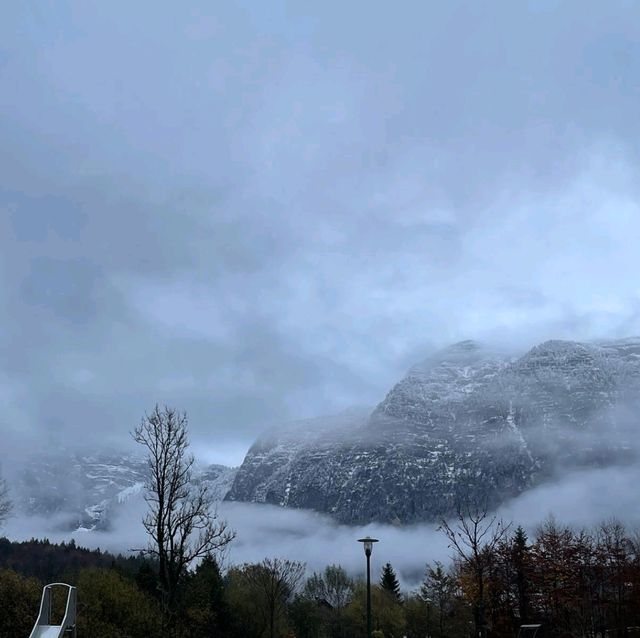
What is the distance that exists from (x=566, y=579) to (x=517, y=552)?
15.6 feet

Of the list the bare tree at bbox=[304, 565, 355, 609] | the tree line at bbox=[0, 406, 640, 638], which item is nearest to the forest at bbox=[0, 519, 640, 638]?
the tree line at bbox=[0, 406, 640, 638]

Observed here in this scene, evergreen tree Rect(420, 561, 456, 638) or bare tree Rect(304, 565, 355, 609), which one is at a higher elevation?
bare tree Rect(304, 565, 355, 609)

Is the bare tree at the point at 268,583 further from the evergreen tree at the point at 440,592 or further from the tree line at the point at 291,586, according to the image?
the evergreen tree at the point at 440,592

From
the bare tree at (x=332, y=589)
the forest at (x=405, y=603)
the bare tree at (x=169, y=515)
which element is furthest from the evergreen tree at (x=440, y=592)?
the bare tree at (x=169, y=515)

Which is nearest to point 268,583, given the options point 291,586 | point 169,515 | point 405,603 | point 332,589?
point 291,586

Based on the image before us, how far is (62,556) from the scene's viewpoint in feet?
520

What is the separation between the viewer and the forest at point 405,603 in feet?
118

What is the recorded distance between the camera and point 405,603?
5167 inches

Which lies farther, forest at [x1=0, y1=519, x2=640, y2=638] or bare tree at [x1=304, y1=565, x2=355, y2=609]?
bare tree at [x1=304, y1=565, x2=355, y2=609]

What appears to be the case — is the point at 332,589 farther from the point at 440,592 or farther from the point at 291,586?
the point at 440,592

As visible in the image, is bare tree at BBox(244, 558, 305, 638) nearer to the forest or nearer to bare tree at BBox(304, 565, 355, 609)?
the forest

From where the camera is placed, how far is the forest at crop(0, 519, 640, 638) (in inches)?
1414

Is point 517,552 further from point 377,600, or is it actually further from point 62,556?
point 62,556

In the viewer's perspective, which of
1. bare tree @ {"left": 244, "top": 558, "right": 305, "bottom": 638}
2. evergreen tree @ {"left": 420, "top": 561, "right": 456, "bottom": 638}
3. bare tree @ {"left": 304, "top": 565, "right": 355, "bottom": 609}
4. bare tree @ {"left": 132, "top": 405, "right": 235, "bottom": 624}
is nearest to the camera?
bare tree @ {"left": 132, "top": 405, "right": 235, "bottom": 624}
